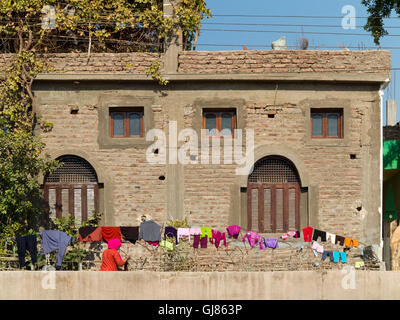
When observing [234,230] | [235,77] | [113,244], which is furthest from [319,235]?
[113,244]

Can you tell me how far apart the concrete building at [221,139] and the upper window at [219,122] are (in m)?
0.07

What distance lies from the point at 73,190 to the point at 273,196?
5.64 meters

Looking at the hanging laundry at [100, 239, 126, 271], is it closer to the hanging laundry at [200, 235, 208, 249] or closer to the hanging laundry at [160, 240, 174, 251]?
the hanging laundry at [160, 240, 174, 251]

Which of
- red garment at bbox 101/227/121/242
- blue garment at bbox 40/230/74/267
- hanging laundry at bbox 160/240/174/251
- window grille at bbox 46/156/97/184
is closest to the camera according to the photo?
blue garment at bbox 40/230/74/267

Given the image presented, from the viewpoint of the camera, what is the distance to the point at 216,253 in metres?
12.9

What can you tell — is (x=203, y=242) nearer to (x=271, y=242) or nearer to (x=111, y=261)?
(x=271, y=242)

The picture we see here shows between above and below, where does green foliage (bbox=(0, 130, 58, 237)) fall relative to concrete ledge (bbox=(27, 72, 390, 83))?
below

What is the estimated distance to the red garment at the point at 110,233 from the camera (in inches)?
483

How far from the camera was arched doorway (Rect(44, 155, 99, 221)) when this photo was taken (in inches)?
520

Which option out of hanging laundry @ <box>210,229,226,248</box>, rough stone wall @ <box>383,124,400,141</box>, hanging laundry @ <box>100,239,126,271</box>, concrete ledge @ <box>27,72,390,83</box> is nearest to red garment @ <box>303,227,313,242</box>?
hanging laundry @ <box>210,229,226,248</box>

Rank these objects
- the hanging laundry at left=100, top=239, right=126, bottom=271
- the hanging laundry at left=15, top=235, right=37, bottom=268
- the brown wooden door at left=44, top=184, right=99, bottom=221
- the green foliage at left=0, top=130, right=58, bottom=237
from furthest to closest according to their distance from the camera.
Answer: the brown wooden door at left=44, top=184, right=99, bottom=221
the green foliage at left=0, top=130, right=58, bottom=237
the hanging laundry at left=15, top=235, right=37, bottom=268
the hanging laundry at left=100, top=239, right=126, bottom=271

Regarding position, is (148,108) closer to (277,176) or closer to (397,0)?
(277,176)

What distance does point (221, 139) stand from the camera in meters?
13.2

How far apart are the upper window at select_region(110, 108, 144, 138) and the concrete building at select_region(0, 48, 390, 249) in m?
0.08
